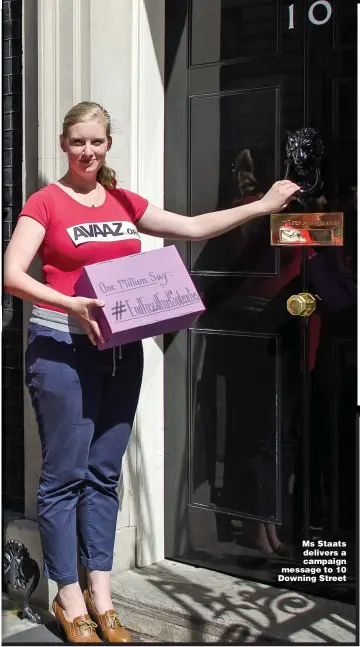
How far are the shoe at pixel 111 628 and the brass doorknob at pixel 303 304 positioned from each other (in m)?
1.36

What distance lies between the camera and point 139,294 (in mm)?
3102

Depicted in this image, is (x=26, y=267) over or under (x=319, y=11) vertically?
under

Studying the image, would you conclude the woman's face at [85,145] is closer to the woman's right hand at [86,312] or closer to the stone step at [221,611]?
the woman's right hand at [86,312]

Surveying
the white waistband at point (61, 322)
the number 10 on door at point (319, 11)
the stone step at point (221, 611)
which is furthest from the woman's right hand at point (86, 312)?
the number 10 on door at point (319, 11)

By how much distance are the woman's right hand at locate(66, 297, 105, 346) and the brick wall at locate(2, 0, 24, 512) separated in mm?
1038

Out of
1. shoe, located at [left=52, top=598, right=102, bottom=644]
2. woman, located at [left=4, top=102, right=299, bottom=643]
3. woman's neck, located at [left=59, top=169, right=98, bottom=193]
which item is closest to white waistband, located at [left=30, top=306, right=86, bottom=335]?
woman, located at [left=4, top=102, right=299, bottom=643]

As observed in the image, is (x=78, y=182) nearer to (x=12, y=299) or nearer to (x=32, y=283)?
(x=32, y=283)

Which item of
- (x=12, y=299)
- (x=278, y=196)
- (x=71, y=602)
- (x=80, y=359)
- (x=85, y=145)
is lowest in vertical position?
(x=71, y=602)

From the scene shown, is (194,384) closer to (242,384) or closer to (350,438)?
(242,384)

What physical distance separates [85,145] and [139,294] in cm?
58

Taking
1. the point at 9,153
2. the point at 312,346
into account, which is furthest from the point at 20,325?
the point at 312,346

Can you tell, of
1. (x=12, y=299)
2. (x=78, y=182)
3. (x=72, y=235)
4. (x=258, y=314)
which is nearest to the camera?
(x=72, y=235)

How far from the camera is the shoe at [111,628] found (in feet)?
11.3

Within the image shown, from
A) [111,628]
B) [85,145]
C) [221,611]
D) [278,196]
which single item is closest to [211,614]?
[221,611]
